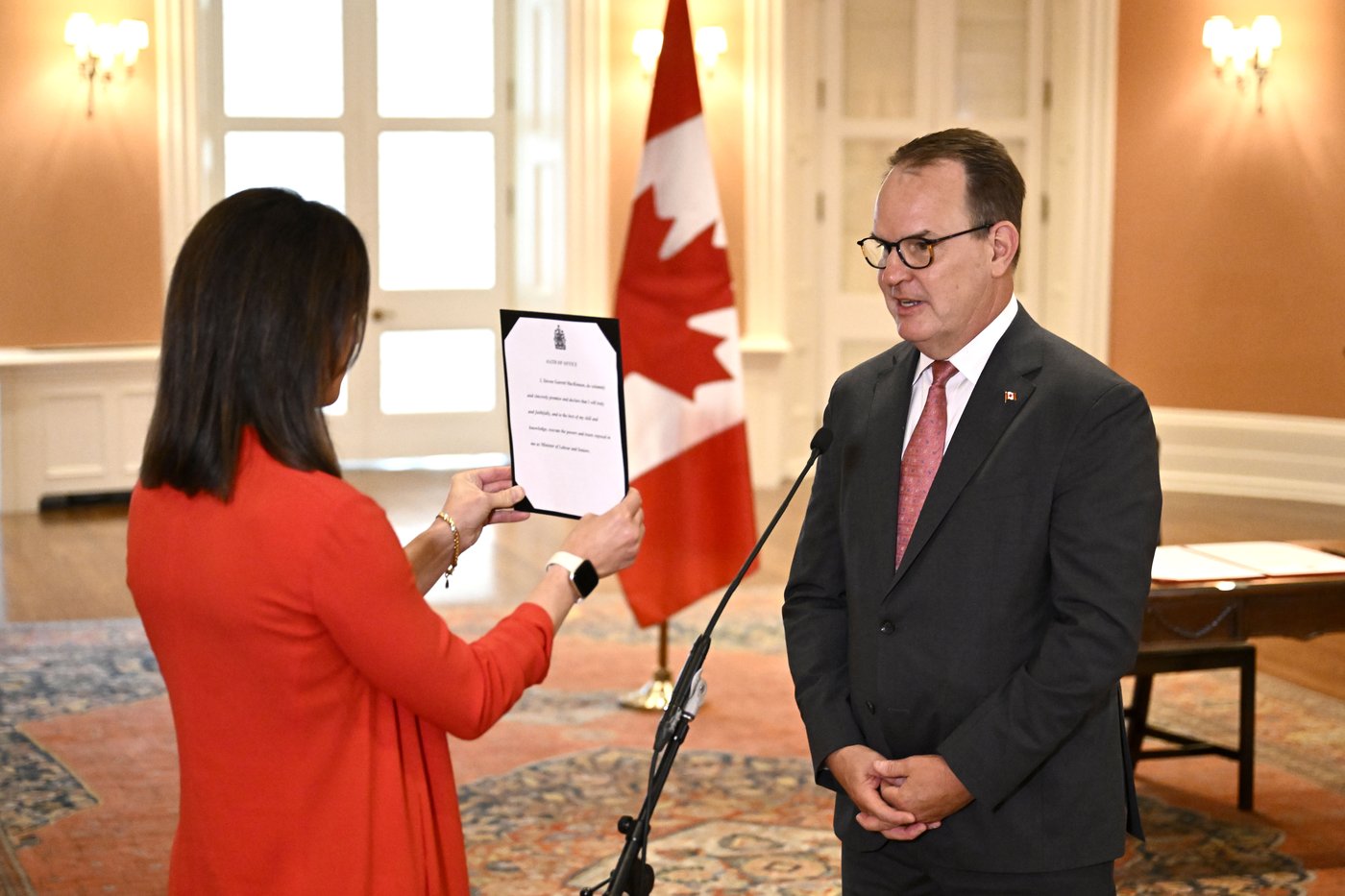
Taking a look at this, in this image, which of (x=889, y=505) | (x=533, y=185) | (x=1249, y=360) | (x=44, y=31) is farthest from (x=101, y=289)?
(x=889, y=505)

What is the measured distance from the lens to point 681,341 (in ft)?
16.5

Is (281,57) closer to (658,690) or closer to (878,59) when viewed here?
(878,59)

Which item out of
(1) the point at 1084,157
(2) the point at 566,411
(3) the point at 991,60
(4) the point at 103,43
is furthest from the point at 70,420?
(2) the point at 566,411

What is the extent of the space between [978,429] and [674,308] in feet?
9.91

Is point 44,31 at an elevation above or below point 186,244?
above

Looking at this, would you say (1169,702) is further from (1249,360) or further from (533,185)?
(533,185)

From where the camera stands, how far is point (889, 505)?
2.15 metres

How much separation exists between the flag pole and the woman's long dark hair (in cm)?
366

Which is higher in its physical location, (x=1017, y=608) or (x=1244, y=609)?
(x=1017, y=608)

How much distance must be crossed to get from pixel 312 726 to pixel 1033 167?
941 cm

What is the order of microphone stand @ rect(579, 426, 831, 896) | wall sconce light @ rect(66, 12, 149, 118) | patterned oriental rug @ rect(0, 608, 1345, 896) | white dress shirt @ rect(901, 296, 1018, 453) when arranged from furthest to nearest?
wall sconce light @ rect(66, 12, 149, 118)
patterned oriental rug @ rect(0, 608, 1345, 896)
white dress shirt @ rect(901, 296, 1018, 453)
microphone stand @ rect(579, 426, 831, 896)

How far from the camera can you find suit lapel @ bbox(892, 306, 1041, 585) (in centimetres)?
206

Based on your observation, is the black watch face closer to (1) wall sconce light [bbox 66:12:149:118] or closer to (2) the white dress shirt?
(2) the white dress shirt

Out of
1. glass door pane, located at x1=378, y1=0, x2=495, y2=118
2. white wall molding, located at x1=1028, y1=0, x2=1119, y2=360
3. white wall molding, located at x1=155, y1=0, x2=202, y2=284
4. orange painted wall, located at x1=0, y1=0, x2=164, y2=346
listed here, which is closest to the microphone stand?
white wall molding, located at x1=155, y1=0, x2=202, y2=284
